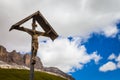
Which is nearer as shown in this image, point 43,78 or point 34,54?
point 34,54

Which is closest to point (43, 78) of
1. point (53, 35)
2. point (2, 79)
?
point (2, 79)

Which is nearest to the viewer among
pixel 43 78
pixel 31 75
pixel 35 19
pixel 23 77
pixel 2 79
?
pixel 31 75

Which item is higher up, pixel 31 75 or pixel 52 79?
pixel 52 79

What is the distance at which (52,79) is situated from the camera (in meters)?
196

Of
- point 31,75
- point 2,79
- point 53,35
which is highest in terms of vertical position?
point 2,79

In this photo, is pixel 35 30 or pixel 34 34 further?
pixel 35 30

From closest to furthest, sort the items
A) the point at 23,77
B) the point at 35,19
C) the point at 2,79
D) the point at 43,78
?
the point at 35,19, the point at 2,79, the point at 23,77, the point at 43,78

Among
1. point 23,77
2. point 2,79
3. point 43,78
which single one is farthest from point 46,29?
point 43,78

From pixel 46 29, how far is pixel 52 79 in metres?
180

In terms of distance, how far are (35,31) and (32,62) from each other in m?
1.88

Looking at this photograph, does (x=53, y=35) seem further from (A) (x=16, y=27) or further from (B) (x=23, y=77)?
(B) (x=23, y=77)

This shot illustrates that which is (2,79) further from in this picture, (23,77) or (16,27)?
(16,27)

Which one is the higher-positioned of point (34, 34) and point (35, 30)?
point (35, 30)

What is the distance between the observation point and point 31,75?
16.2 metres
